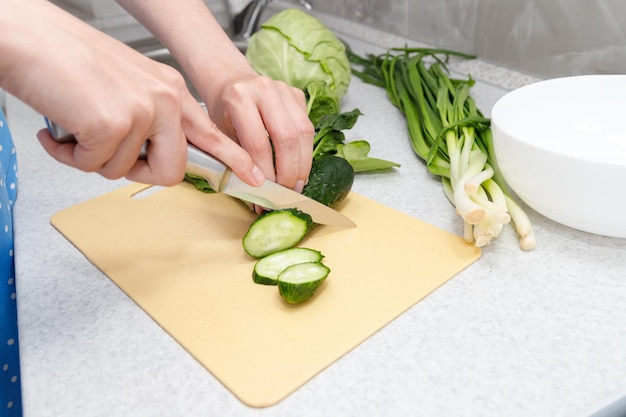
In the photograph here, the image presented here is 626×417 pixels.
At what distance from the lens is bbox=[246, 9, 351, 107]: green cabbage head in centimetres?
135

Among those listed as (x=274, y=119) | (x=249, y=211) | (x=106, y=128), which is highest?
(x=106, y=128)

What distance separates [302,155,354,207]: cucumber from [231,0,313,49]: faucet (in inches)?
43.0

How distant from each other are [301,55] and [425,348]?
88 cm

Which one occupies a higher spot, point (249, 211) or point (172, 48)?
point (172, 48)

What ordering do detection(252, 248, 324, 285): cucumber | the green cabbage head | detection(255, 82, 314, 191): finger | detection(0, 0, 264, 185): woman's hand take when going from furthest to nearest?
1. the green cabbage head
2. detection(255, 82, 314, 191): finger
3. detection(252, 248, 324, 285): cucumber
4. detection(0, 0, 264, 185): woman's hand

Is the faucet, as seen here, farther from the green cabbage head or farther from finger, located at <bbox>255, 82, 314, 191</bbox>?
finger, located at <bbox>255, 82, 314, 191</bbox>

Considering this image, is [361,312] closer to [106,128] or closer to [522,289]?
[522,289]

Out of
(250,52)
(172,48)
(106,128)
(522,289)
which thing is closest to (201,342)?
(106,128)

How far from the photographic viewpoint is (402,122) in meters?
1.31

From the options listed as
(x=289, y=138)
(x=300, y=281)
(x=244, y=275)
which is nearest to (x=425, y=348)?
(x=300, y=281)

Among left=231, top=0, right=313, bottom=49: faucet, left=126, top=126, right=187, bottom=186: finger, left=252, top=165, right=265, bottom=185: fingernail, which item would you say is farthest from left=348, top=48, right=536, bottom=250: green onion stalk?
left=231, top=0, right=313, bottom=49: faucet

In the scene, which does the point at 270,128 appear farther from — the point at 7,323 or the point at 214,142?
the point at 7,323

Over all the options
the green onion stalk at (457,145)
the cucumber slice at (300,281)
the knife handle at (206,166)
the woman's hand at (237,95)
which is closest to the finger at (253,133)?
the woman's hand at (237,95)

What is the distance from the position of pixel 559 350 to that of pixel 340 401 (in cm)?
27
